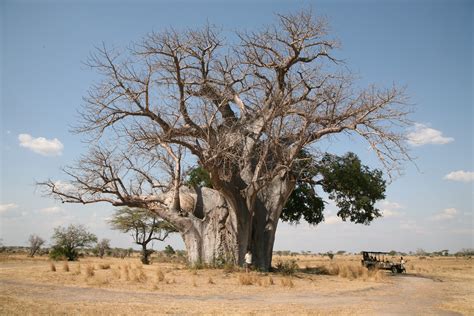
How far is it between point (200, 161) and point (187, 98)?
2377 millimetres

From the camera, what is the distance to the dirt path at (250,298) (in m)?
9.93

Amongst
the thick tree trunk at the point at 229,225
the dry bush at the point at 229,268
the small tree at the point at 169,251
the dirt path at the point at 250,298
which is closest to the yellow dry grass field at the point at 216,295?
the dirt path at the point at 250,298

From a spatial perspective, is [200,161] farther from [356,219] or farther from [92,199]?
[356,219]

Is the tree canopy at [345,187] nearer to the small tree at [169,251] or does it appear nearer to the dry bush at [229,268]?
the dry bush at [229,268]

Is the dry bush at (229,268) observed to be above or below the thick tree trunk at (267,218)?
below

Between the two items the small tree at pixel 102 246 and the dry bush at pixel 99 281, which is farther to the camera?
the small tree at pixel 102 246

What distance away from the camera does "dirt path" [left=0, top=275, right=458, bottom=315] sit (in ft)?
32.6

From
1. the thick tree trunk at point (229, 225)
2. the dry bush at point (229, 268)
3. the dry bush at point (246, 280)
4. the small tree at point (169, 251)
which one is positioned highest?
the thick tree trunk at point (229, 225)

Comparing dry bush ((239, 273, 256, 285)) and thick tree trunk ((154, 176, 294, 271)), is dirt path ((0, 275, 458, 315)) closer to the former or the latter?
dry bush ((239, 273, 256, 285))

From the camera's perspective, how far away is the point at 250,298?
11258 millimetres

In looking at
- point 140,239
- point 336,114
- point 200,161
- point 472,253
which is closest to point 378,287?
point 336,114

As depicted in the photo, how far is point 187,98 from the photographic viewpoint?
52.3ft

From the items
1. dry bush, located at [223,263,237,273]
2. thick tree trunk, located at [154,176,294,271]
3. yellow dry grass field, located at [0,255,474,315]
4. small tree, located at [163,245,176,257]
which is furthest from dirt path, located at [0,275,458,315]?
small tree, located at [163,245,176,257]

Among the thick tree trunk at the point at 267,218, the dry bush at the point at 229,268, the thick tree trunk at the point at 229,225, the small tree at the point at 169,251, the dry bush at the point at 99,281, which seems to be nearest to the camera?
the dry bush at the point at 99,281
